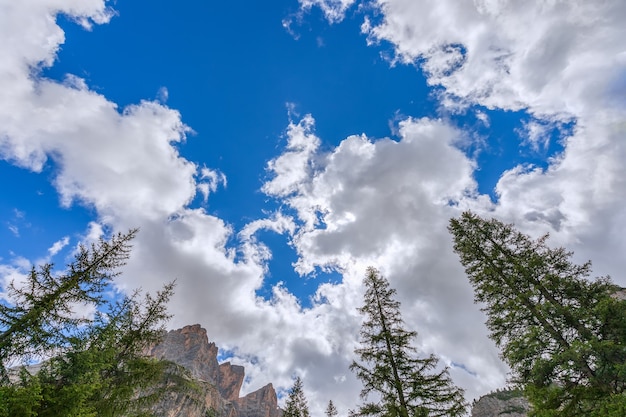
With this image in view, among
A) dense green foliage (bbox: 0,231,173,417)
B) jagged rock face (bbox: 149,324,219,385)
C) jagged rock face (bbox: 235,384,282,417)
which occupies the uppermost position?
jagged rock face (bbox: 149,324,219,385)

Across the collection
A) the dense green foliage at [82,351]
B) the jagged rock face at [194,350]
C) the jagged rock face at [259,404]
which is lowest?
the dense green foliage at [82,351]

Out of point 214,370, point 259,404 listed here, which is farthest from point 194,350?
point 259,404

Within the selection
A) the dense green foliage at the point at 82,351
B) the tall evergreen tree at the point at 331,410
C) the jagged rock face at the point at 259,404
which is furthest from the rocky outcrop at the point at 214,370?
the dense green foliage at the point at 82,351

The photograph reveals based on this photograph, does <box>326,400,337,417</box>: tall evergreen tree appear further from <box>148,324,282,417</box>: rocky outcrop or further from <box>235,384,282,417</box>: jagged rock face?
<box>235,384,282,417</box>: jagged rock face

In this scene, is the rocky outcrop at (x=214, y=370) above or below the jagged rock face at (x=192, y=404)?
above

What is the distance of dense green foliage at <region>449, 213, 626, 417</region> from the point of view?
9438 mm

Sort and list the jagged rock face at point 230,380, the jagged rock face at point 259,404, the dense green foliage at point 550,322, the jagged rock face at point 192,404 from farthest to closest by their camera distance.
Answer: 1. the jagged rock face at point 230,380
2. the jagged rock face at point 259,404
3. the jagged rock face at point 192,404
4. the dense green foliage at point 550,322

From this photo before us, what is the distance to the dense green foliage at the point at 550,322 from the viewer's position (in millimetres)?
9438

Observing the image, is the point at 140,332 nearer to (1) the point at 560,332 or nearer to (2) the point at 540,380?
(2) the point at 540,380

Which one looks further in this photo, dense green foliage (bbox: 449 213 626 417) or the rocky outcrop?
the rocky outcrop

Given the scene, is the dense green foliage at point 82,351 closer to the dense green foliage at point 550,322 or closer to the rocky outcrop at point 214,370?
the dense green foliage at point 550,322

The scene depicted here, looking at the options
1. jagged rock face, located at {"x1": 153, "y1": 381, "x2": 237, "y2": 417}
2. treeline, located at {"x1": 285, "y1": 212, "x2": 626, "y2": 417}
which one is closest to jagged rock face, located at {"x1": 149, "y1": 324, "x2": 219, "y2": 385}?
jagged rock face, located at {"x1": 153, "y1": 381, "x2": 237, "y2": 417}

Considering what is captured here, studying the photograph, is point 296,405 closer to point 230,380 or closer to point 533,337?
point 533,337

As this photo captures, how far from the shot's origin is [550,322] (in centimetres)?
1218
